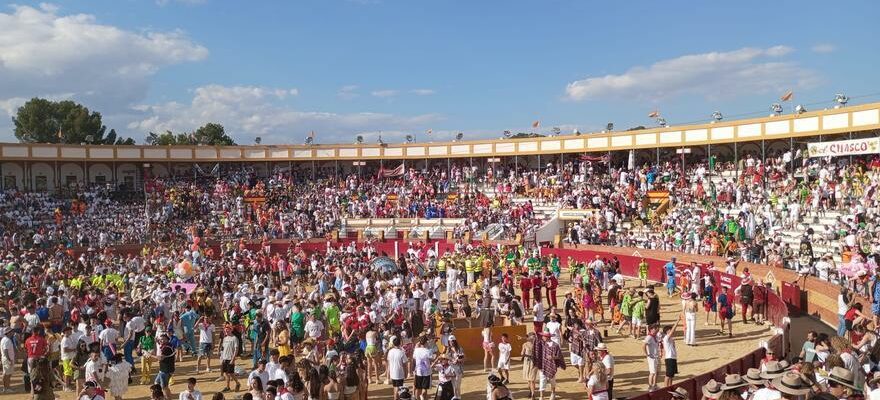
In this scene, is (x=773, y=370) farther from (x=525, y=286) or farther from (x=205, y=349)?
(x=205, y=349)

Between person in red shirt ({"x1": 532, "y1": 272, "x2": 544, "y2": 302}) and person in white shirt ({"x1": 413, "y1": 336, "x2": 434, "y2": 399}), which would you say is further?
person in red shirt ({"x1": 532, "y1": 272, "x2": 544, "y2": 302})

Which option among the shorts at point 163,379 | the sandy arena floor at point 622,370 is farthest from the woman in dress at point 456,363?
the shorts at point 163,379

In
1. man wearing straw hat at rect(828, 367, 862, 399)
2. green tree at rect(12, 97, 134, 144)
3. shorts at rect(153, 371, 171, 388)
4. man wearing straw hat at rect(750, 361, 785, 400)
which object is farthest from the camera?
green tree at rect(12, 97, 134, 144)

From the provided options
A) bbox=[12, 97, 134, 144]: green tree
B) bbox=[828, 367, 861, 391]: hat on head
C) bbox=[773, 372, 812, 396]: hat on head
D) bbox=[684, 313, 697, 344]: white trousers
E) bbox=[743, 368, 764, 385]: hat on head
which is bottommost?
bbox=[684, 313, 697, 344]: white trousers

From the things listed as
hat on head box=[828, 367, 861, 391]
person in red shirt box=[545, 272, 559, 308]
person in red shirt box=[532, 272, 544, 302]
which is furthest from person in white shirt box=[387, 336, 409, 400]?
person in red shirt box=[545, 272, 559, 308]

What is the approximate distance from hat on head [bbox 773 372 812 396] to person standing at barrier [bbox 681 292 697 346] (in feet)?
28.4

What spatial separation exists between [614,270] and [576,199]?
18.1 metres

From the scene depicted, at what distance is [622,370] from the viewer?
49.4 ft

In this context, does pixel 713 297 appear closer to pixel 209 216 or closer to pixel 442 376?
pixel 442 376

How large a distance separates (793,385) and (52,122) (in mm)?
97119

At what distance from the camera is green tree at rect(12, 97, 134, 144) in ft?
281

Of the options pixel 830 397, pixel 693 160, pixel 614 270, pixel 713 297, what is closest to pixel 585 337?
pixel 830 397

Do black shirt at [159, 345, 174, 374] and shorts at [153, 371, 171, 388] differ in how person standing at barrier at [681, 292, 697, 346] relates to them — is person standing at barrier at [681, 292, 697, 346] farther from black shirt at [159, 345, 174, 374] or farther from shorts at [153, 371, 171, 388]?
shorts at [153, 371, 171, 388]

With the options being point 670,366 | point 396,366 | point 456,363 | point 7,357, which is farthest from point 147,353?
point 670,366
